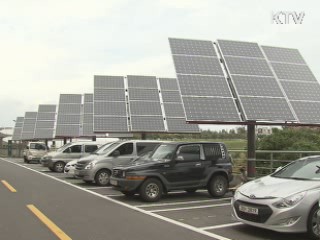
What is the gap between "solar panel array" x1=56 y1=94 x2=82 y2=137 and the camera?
41344 millimetres

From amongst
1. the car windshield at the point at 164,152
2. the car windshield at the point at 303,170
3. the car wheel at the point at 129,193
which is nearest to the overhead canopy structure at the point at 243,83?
the car windshield at the point at 164,152

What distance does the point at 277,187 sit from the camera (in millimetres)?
8094

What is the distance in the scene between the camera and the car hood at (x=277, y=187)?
780 centimetres

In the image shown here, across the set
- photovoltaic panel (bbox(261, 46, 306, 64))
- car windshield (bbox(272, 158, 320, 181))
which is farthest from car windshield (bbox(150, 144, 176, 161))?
photovoltaic panel (bbox(261, 46, 306, 64))

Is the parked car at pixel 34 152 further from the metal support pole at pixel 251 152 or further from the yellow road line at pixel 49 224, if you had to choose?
the yellow road line at pixel 49 224

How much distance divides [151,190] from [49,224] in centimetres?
415

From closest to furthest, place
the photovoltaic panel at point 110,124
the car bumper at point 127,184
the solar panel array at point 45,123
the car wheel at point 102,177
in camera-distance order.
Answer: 1. the car bumper at point 127,184
2. the car wheel at point 102,177
3. the photovoltaic panel at point 110,124
4. the solar panel array at point 45,123

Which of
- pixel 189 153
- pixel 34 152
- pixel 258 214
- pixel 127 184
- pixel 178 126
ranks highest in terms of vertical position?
pixel 34 152

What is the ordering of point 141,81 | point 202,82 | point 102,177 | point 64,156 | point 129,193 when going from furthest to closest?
point 141,81 → point 64,156 → point 202,82 → point 102,177 → point 129,193

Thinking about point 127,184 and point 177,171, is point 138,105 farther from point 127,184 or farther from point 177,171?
point 127,184

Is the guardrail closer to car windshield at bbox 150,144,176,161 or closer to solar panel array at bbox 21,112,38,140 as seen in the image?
car windshield at bbox 150,144,176,161

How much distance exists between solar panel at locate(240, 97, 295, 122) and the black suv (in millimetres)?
3370

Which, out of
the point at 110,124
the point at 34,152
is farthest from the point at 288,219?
the point at 34,152

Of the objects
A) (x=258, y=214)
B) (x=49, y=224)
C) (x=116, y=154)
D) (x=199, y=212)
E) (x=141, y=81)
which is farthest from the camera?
(x=141, y=81)
